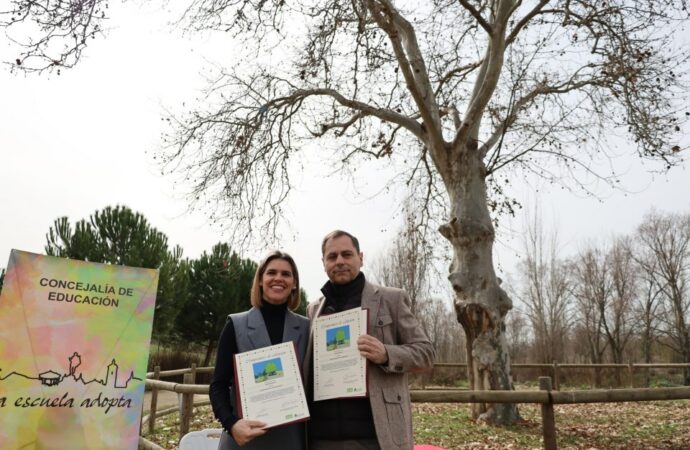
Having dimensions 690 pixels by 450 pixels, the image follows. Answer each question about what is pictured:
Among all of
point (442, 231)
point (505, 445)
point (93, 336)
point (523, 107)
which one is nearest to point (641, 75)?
point (523, 107)

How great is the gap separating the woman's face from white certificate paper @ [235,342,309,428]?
10.9 inches

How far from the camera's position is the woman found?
7.51 feet

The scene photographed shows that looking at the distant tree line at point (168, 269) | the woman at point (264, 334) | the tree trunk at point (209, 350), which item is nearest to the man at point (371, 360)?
the woman at point (264, 334)

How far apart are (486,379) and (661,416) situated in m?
4.18

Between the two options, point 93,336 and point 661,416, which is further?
point 661,416

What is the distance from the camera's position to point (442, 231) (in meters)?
9.88

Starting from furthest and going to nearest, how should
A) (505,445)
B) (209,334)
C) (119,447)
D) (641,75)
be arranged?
1. (209,334)
2. (641,75)
3. (505,445)
4. (119,447)

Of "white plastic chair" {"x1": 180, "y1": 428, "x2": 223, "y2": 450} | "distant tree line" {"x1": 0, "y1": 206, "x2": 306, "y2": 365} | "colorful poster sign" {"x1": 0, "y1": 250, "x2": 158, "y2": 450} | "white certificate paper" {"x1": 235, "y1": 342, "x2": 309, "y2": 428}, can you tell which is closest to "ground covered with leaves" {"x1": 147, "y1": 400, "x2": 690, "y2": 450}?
"white plastic chair" {"x1": 180, "y1": 428, "x2": 223, "y2": 450}

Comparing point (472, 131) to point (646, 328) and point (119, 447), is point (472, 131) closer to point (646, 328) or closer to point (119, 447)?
point (119, 447)

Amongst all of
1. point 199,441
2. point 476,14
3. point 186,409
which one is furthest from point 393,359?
point 476,14

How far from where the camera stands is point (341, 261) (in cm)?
248

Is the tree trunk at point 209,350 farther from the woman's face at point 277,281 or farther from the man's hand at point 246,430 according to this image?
the man's hand at point 246,430

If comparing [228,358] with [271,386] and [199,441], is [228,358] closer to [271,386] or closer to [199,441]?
[271,386]

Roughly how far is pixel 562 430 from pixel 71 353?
8.16 metres
